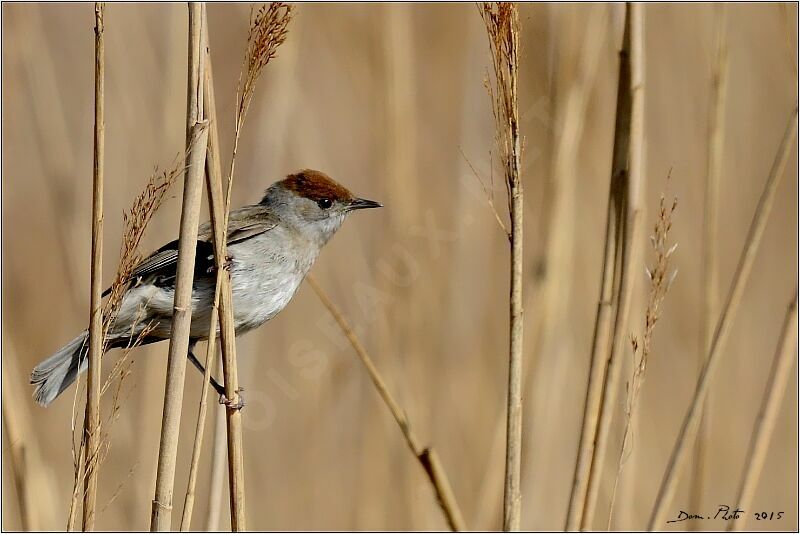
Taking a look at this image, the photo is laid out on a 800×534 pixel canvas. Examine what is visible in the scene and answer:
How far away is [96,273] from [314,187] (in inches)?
56.3

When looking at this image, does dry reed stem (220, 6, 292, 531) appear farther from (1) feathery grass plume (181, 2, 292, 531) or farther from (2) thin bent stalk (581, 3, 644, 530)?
(2) thin bent stalk (581, 3, 644, 530)

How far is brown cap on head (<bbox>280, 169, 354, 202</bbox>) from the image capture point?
9.19ft

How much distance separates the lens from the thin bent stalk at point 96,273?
55.5 inches

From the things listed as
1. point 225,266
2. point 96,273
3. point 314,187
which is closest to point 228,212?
point 225,266

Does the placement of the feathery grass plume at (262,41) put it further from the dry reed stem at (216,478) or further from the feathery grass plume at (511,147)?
the dry reed stem at (216,478)

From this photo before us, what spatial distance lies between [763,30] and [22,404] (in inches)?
116

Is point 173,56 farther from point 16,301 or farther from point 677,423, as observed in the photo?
point 677,423

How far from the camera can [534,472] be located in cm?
283

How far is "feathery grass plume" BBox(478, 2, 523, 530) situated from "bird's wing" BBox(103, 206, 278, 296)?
105 cm

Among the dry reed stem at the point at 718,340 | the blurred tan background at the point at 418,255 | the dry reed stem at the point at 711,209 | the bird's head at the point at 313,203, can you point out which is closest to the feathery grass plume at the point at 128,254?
the blurred tan background at the point at 418,255

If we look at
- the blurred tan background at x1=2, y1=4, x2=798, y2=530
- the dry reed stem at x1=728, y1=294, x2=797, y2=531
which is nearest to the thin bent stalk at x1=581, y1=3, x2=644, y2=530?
the dry reed stem at x1=728, y1=294, x2=797, y2=531

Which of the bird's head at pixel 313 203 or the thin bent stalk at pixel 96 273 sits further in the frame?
the bird's head at pixel 313 203

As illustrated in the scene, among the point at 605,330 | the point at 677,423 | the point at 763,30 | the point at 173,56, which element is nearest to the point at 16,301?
the point at 173,56

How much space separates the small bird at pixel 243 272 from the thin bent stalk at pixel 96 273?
786mm
